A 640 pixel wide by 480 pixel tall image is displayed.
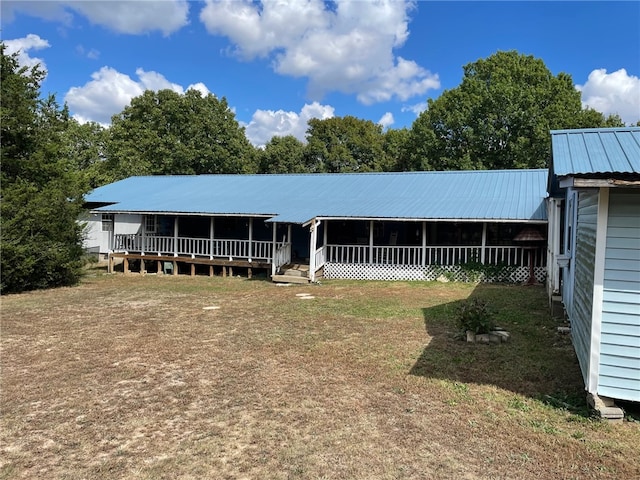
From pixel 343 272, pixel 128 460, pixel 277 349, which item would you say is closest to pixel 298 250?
pixel 343 272

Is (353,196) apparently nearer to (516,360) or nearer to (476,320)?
(476,320)

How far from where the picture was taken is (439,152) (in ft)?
107

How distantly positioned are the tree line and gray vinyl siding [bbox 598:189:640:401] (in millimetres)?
13874

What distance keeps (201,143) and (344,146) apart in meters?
13.7

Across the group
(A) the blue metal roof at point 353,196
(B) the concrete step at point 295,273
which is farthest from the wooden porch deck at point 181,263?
(A) the blue metal roof at point 353,196

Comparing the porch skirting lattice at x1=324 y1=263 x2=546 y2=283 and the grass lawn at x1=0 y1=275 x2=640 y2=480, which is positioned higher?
the porch skirting lattice at x1=324 y1=263 x2=546 y2=283

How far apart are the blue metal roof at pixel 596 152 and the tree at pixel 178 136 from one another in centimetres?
3417

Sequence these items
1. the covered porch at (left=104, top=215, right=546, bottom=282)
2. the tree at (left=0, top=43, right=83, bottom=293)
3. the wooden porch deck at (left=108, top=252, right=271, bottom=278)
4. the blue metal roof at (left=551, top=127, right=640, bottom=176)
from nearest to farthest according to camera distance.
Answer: the blue metal roof at (left=551, top=127, right=640, bottom=176) → the tree at (left=0, top=43, right=83, bottom=293) → the covered porch at (left=104, top=215, right=546, bottom=282) → the wooden porch deck at (left=108, top=252, right=271, bottom=278)

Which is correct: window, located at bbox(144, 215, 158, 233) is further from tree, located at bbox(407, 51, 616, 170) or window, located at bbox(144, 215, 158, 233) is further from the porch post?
tree, located at bbox(407, 51, 616, 170)

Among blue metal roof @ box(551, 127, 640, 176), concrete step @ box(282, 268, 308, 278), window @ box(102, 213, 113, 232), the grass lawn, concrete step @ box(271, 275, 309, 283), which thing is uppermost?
blue metal roof @ box(551, 127, 640, 176)

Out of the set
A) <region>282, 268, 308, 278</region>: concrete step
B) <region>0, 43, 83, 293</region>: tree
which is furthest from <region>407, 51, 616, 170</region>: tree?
<region>0, 43, 83, 293</region>: tree

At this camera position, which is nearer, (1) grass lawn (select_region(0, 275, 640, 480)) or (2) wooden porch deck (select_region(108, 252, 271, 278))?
(1) grass lawn (select_region(0, 275, 640, 480))

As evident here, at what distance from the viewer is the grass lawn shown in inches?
163

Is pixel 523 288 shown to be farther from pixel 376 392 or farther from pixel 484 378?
pixel 376 392
